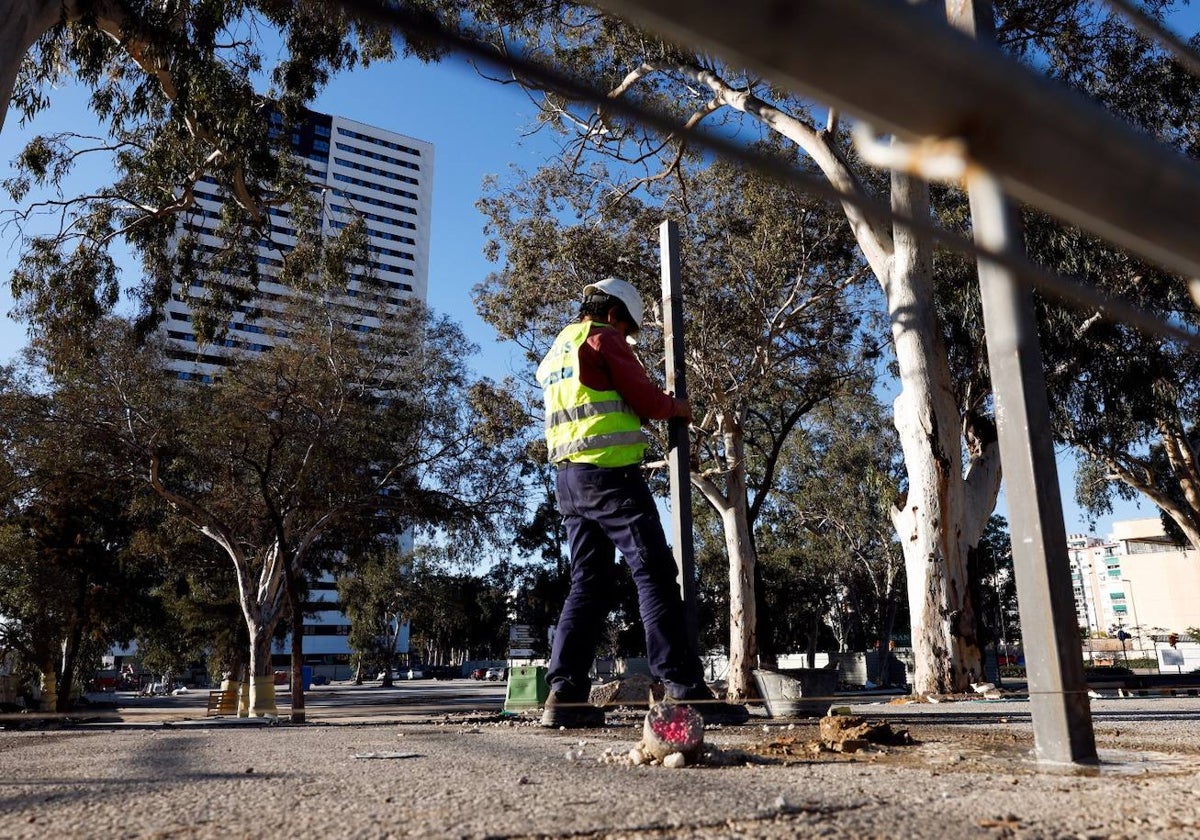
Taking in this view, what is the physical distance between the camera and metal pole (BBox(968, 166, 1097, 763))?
7.70ft

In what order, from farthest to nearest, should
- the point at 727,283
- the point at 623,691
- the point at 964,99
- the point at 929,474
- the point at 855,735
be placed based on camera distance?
the point at 727,283 < the point at 623,691 < the point at 929,474 < the point at 855,735 < the point at 964,99

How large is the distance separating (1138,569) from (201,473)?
7550 centimetres

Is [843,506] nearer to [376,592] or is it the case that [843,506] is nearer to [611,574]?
[376,592]

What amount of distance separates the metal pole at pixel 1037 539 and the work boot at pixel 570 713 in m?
2.05

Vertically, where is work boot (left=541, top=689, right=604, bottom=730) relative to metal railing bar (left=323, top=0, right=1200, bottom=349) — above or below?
below

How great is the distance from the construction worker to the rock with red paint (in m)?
1.04

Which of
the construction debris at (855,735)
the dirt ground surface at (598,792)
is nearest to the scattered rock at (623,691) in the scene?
the construction debris at (855,735)

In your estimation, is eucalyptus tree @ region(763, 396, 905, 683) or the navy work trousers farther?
eucalyptus tree @ region(763, 396, 905, 683)

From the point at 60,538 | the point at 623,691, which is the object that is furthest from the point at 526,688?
the point at 60,538

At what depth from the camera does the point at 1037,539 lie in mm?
2490

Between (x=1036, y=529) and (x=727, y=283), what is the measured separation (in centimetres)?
1399

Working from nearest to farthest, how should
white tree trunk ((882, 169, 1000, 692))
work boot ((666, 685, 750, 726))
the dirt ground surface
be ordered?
the dirt ground surface < work boot ((666, 685, 750, 726)) < white tree trunk ((882, 169, 1000, 692))

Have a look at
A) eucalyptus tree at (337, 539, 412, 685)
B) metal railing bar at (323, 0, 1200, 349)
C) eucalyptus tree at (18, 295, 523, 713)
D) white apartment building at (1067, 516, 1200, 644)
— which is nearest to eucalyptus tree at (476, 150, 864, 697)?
eucalyptus tree at (18, 295, 523, 713)

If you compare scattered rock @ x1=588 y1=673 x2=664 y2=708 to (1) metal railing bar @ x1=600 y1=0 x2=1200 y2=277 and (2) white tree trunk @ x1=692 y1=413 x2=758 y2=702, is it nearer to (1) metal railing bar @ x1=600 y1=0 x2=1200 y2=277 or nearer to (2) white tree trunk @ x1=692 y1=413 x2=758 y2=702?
(2) white tree trunk @ x1=692 y1=413 x2=758 y2=702
